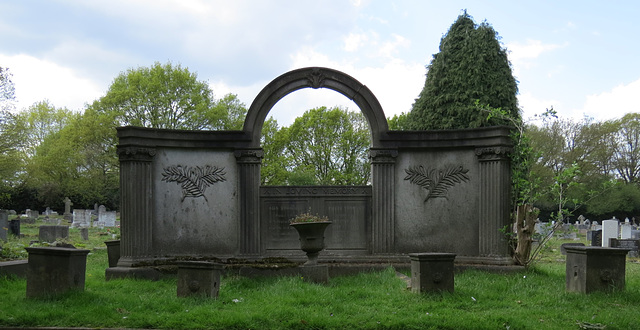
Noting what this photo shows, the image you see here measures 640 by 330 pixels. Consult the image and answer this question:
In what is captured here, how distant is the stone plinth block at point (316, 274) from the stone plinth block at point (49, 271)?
389 centimetres

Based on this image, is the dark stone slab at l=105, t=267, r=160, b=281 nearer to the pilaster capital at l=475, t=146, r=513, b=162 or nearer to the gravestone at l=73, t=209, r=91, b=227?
the pilaster capital at l=475, t=146, r=513, b=162

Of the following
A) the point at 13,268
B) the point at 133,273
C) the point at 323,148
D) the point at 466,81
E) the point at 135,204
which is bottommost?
the point at 133,273

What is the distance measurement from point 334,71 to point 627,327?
7.28 meters

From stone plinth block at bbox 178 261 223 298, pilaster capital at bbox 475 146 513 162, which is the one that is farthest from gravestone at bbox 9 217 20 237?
pilaster capital at bbox 475 146 513 162

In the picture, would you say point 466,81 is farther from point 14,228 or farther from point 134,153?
point 14,228

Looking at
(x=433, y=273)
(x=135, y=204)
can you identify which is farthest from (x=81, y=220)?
(x=433, y=273)

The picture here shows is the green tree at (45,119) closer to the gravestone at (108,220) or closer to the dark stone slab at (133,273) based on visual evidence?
the gravestone at (108,220)

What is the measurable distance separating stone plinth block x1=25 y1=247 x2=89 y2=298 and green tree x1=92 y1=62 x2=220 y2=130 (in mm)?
30752

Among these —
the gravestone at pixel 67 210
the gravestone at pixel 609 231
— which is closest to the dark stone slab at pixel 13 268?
the gravestone at pixel 609 231

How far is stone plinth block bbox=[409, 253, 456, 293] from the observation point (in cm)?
777

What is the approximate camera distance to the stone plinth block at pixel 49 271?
289 inches

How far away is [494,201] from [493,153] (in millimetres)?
1004

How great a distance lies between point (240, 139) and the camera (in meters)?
11.2

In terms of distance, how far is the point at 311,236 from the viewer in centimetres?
970
